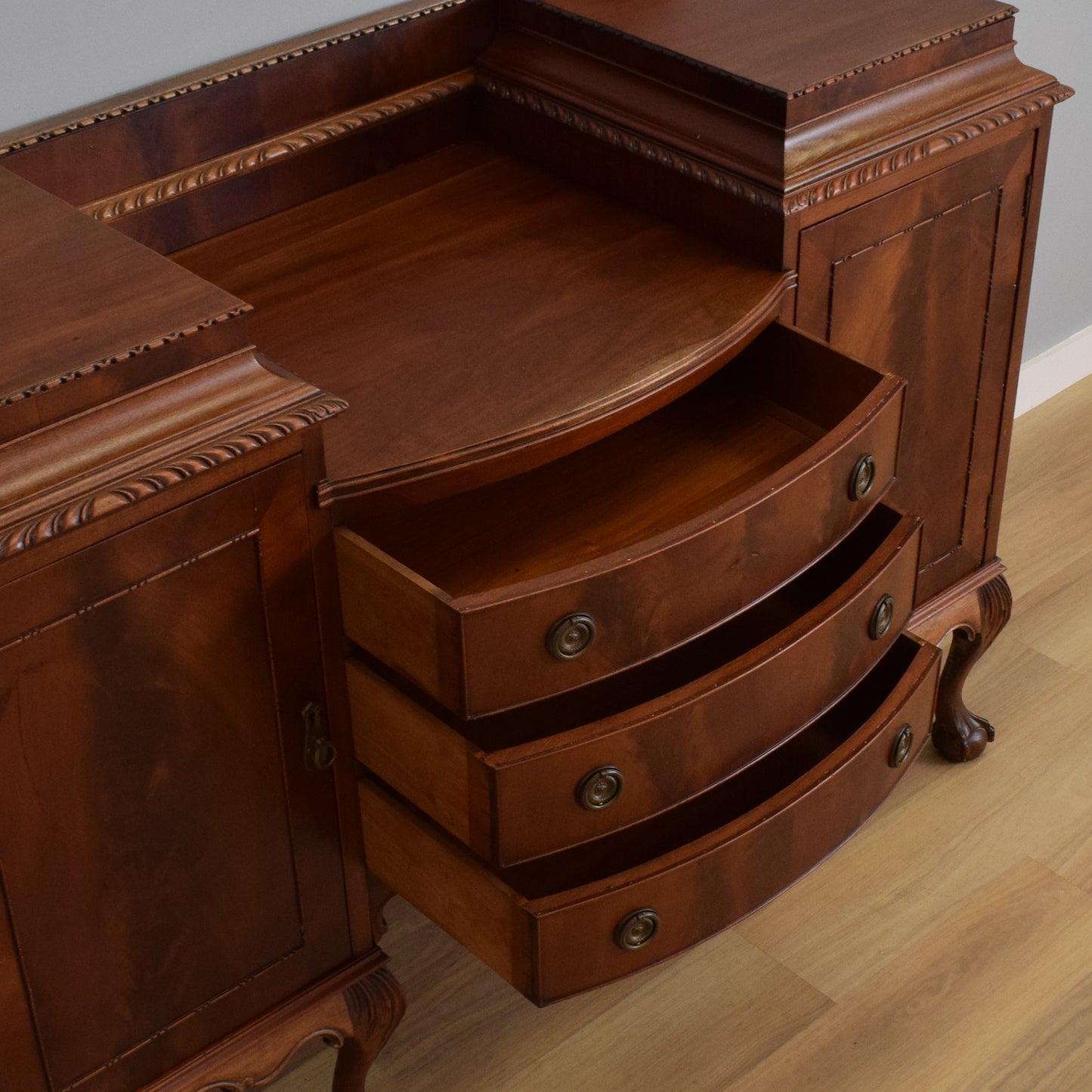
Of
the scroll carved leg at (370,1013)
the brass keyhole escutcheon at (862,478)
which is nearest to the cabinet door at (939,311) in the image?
the brass keyhole escutcheon at (862,478)

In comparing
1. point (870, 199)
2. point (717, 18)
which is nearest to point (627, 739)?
point (870, 199)

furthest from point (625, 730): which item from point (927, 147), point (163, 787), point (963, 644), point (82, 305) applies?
point (963, 644)

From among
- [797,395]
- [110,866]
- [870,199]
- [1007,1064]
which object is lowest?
[1007,1064]

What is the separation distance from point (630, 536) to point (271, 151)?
1.28 ft

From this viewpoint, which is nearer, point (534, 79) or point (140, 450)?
point (140, 450)

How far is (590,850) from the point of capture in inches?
42.8

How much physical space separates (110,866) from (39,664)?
0.16 metres

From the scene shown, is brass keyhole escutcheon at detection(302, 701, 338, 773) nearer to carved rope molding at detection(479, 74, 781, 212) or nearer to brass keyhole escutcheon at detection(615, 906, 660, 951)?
brass keyhole escutcheon at detection(615, 906, 660, 951)

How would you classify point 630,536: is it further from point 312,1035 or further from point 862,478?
point 312,1035

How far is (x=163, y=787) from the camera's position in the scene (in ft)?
3.05

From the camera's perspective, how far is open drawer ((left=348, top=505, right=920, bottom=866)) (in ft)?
3.06

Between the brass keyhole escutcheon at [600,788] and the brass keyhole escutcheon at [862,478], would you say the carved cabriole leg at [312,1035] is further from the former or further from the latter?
the brass keyhole escutcheon at [862,478]

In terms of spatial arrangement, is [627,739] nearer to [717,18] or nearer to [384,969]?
[384,969]

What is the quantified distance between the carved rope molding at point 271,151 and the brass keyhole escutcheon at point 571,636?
444 mm
